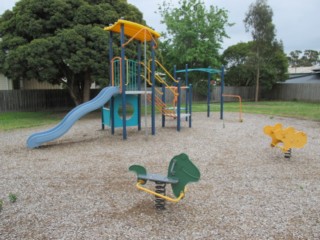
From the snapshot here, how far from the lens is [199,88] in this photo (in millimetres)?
25812

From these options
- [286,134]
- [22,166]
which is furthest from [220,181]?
[22,166]

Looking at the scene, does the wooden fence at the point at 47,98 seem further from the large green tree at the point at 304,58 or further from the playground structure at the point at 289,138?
the large green tree at the point at 304,58

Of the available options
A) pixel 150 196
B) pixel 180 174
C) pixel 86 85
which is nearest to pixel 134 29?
pixel 150 196

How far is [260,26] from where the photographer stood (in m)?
25.4

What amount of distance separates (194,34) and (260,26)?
6127 mm

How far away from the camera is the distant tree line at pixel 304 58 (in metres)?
81.0

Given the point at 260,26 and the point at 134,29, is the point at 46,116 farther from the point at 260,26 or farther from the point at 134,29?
the point at 260,26

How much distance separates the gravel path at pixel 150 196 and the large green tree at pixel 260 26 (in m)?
20.6

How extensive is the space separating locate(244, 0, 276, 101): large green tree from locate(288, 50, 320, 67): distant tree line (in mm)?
63484

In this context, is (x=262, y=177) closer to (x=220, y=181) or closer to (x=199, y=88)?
(x=220, y=181)

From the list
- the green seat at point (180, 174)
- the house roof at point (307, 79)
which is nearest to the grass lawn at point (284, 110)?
the green seat at point (180, 174)

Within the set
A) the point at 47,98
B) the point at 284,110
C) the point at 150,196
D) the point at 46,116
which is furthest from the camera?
the point at 47,98

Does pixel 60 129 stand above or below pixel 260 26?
below

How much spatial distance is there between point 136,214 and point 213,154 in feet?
11.0
